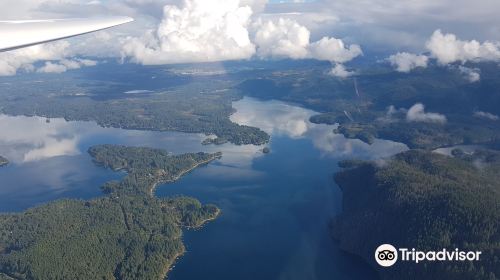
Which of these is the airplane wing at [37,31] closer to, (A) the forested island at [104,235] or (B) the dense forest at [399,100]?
(A) the forested island at [104,235]

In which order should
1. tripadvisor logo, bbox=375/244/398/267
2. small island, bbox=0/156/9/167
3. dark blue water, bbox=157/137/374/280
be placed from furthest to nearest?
small island, bbox=0/156/9/167 < dark blue water, bbox=157/137/374/280 < tripadvisor logo, bbox=375/244/398/267

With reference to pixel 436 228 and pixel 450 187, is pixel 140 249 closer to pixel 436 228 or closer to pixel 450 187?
pixel 436 228

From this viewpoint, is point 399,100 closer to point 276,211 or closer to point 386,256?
point 276,211

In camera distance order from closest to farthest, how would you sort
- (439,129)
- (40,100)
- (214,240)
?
(214,240) → (439,129) → (40,100)

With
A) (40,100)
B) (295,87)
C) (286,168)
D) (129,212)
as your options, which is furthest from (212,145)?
(40,100)

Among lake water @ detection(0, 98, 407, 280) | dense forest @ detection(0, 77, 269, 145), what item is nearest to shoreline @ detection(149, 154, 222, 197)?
lake water @ detection(0, 98, 407, 280)

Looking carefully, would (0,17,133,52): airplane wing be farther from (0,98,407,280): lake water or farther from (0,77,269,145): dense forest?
(0,77,269,145): dense forest

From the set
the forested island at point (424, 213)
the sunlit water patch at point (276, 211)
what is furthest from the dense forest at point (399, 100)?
the forested island at point (424, 213)
